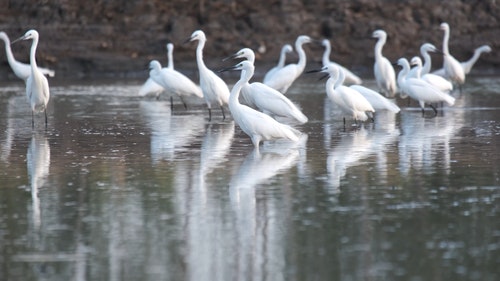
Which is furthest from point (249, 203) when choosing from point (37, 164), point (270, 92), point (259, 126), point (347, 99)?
point (347, 99)

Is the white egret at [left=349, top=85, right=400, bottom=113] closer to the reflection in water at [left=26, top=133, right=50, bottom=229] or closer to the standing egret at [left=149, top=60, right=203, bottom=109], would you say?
the standing egret at [left=149, top=60, right=203, bottom=109]

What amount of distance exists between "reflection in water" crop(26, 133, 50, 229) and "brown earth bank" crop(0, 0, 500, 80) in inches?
809

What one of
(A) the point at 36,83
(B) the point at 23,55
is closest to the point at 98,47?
(B) the point at 23,55

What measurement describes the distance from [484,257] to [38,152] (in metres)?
8.22

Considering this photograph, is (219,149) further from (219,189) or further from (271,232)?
(271,232)

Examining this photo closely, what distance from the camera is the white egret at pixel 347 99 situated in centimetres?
1784

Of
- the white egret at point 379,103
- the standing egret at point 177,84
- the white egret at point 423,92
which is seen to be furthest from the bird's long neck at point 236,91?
the standing egret at point 177,84

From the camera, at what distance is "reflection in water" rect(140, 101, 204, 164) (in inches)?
596

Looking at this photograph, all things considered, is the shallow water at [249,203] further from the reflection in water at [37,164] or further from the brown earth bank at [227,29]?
the brown earth bank at [227,29]

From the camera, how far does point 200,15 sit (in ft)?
132

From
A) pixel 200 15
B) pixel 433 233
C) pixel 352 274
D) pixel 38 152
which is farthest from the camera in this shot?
pixel 200 15

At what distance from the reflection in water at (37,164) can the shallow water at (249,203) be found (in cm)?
3

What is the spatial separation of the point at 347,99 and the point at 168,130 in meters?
2.89

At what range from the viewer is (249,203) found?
10.6 meters
